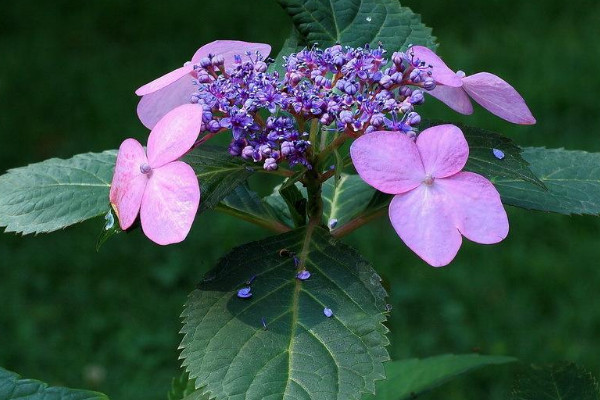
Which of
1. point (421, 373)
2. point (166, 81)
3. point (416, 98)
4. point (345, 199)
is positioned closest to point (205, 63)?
point (166, 81)

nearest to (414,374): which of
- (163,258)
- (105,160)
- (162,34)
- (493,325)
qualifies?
(105,160)

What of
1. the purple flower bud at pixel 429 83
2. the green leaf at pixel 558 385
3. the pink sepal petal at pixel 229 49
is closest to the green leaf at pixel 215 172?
the pink sepal petal at pixel 229 49

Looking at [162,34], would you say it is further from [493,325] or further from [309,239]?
[309,239]

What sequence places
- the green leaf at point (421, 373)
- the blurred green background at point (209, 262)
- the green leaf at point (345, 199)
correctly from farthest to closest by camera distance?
the blurred green background at point (209, 262) < the green leaf at point (421, 373) < the green leaf at point (345, 199)

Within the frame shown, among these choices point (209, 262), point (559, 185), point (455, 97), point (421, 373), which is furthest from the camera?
point (209, 262)

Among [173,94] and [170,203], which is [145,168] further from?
[173,94]

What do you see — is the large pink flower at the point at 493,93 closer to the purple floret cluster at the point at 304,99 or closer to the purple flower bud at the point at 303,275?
the purple floret cluster at the point at 304,99

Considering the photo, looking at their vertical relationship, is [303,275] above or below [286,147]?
below

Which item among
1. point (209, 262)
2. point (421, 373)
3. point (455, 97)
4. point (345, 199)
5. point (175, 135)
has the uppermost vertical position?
point (175, 135)
